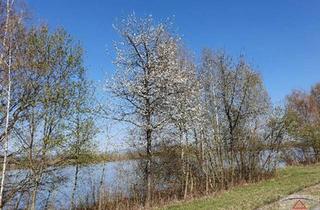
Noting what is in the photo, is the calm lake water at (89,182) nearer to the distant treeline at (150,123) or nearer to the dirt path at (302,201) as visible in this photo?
the distant treeline at (150,123)

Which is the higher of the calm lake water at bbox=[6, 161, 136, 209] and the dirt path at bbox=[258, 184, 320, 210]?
the calm lake water at bbox=[6, 161, 136, 209]

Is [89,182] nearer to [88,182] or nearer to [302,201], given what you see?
[88,182]

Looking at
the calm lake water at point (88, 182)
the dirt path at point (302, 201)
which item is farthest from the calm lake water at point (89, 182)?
the dirt path at point (302, 201)

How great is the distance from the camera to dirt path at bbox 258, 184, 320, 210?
10922mm

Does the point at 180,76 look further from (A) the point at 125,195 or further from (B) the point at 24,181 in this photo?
(B) the point at 24,181

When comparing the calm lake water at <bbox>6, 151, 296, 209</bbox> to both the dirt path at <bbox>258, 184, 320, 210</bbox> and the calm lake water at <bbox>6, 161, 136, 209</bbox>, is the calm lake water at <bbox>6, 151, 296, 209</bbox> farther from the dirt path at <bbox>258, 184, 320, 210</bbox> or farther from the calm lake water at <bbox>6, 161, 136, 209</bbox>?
the dirt path at <bbox>258, 184, 320, 210</bbox>

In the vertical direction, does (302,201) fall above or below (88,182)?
below

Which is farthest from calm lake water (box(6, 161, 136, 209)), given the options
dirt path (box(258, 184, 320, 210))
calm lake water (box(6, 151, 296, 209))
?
dirt path (box(258, 184, 320, 210))

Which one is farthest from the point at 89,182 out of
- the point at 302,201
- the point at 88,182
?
the point at 302,201

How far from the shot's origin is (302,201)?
11.9 m

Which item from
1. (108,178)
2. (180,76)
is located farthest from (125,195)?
(180,76)

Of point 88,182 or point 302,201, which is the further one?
point 88,182

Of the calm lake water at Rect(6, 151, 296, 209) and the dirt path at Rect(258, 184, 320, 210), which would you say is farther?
the calm lake water at Rect(6, 151, 296, 209)

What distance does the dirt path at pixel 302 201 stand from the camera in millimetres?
10922
